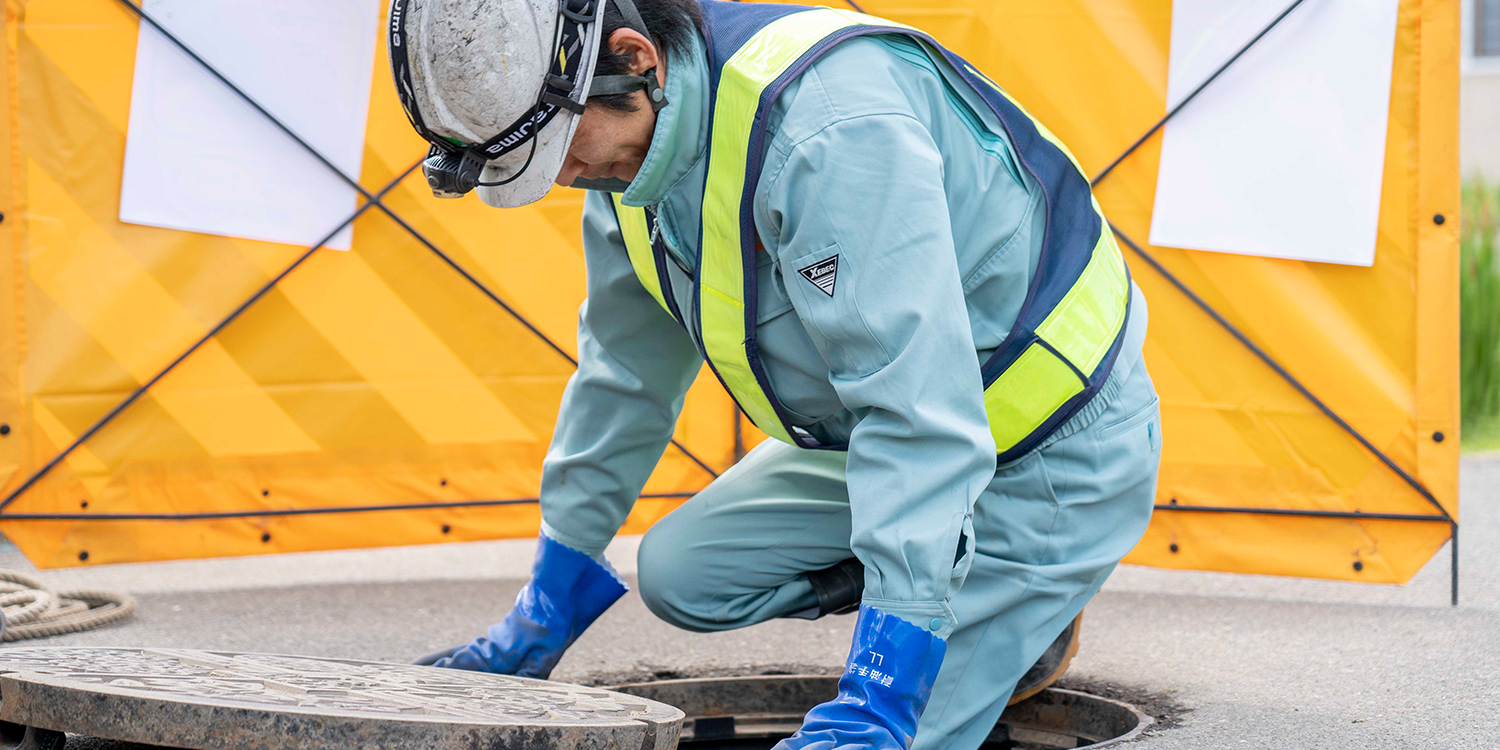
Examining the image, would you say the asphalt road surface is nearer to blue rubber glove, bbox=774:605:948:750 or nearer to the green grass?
blue rubber glove, bbox=774:605:948:750

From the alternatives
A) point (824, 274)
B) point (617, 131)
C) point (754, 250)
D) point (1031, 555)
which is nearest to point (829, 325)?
point (824, 274)

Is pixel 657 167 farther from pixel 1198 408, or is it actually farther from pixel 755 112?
pixel 1198 408

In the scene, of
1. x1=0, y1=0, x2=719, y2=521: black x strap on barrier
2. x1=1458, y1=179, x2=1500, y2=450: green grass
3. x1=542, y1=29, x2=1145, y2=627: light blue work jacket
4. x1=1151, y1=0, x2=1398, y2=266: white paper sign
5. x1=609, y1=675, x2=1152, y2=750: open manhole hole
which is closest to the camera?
x1=542, y1=29, x2=1145, y2=627: light blue work jacket

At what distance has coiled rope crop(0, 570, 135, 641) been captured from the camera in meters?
2.56

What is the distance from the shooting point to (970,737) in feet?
5.76

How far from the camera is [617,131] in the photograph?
1.59m

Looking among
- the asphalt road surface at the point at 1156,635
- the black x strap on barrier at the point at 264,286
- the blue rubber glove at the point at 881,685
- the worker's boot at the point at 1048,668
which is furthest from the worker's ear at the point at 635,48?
the black x strap on barrier at the point at 264,286

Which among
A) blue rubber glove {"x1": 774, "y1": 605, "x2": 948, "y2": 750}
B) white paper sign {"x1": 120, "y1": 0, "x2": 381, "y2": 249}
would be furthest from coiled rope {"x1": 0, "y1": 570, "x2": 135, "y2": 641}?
blue rubber glove {"x1": 774, "y1": 605, "x2": 948, "y2": 750}

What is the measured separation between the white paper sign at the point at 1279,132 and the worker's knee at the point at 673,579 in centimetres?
155

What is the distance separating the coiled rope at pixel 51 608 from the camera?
101 inches

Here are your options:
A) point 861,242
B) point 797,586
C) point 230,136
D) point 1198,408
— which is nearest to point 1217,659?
point 1198,408

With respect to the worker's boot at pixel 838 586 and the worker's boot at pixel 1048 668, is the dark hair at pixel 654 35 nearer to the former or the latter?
the worker's boot at pixel 838 586

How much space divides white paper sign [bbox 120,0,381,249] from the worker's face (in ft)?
5.49

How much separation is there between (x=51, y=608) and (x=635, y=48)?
2005 mm
